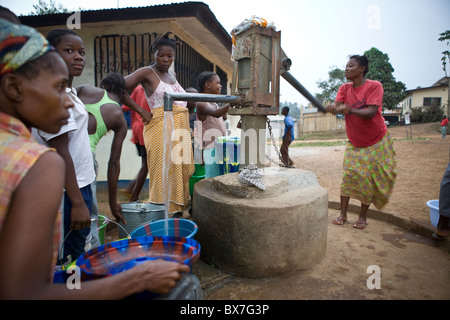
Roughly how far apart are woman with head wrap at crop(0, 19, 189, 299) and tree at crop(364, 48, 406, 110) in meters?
27.6

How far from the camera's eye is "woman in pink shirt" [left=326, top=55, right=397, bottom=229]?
2.95 metres

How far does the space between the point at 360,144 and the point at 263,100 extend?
1.39 m

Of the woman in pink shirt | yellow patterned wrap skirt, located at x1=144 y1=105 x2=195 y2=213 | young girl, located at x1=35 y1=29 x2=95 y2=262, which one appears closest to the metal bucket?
yellow patterned wrap skirt, located at x1=144 y1=105 x2=195 y2=213

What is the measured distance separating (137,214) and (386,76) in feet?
89.8

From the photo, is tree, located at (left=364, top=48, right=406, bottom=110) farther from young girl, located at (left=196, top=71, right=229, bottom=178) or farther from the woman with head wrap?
the woman with head wrap

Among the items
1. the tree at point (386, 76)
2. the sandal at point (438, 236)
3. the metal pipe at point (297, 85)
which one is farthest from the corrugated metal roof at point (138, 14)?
the tree at point (386, 76)

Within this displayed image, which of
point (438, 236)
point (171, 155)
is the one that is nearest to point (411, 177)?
point (438, 236)

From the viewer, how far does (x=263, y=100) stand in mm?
2404

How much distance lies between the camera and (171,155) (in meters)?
2.93

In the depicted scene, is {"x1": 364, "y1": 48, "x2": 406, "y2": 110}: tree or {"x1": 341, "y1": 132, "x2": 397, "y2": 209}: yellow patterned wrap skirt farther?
{"x1": 364, "y1": 48, "x2": 406, "y2": 110}: tree

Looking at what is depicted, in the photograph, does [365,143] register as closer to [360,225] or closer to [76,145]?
[360,225]
